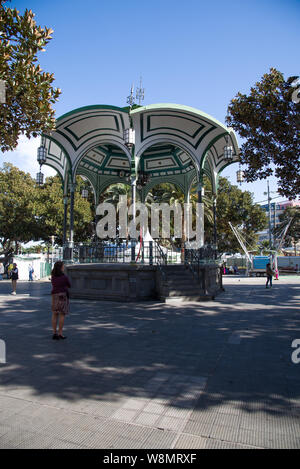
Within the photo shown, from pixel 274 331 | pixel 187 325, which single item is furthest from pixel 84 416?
pixel 274 331

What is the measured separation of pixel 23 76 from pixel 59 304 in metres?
4.61

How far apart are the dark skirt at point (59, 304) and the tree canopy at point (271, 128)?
8.55 metres

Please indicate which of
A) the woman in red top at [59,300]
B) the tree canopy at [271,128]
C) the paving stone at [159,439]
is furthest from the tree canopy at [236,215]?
the paving stone at [159,439]

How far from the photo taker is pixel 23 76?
19.4ft

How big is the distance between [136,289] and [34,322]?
172 inches

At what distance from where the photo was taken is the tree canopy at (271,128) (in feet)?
32.2

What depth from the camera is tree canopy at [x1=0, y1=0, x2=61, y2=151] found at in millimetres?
5727

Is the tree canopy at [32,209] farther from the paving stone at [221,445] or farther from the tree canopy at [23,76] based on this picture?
the paving stone at [221,445]

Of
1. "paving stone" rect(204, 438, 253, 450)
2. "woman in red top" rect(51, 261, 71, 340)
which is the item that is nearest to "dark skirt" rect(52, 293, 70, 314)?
"woman in red top" rect(51, 261, 71, 340)

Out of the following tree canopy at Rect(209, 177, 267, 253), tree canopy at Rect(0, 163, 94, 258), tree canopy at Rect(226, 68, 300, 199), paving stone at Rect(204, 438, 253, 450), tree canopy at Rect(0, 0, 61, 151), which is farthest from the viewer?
tree canopy at Rect(209, 177, 267, 253)

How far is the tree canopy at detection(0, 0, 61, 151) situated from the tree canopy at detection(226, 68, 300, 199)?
6.91 metres

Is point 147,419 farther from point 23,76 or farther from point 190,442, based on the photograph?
point 23,76

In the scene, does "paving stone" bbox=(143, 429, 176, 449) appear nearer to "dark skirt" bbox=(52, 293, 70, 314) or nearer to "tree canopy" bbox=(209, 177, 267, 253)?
"dark skirt" bbox=(52, 293, 70, 314)

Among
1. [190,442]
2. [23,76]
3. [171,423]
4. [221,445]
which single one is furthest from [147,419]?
[23,76]
